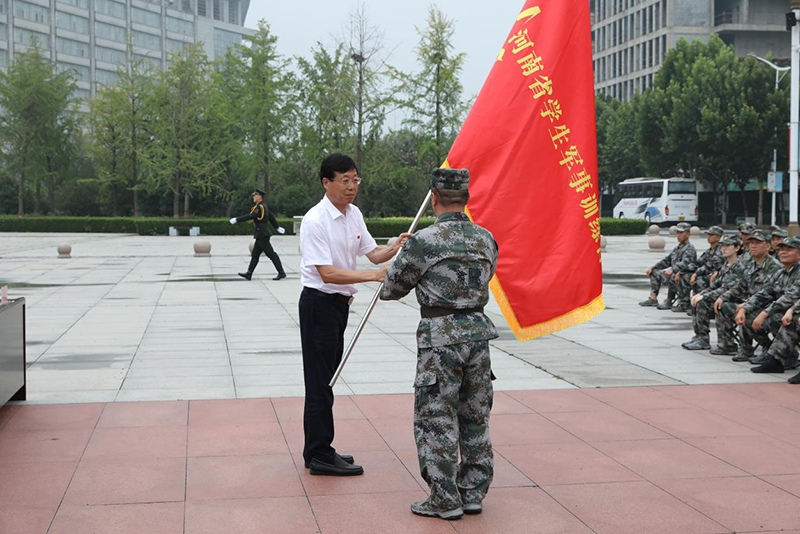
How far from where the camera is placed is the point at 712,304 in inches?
425

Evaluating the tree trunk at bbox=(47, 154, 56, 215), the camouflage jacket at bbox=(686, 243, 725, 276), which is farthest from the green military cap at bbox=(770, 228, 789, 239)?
the tree trunk at bbox=(47, 154, 56, 215)

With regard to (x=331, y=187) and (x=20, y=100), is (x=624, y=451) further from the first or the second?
(x=20, y=100)

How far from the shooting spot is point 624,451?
6227mm

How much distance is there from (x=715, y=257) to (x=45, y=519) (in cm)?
1058

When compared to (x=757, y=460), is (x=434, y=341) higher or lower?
higher

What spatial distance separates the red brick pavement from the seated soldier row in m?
1.35

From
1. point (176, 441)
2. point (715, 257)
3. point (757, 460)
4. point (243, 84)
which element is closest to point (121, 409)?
point (176, 441)

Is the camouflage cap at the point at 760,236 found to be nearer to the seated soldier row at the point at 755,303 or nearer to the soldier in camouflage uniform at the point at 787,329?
the seated soldier row at the point at 755,303

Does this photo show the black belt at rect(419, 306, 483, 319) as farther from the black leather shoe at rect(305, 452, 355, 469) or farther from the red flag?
the black leather shoe at rect(305, 452, 355, 469)

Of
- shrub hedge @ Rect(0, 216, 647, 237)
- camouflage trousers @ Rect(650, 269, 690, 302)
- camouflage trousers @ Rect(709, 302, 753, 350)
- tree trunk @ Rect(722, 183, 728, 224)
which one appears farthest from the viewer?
tree trunk @ Rect(722, 183, 728, 224)

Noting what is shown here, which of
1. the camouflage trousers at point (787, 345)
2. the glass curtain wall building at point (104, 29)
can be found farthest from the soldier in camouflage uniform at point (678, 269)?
the glass curtain wall building at point (104, 29)

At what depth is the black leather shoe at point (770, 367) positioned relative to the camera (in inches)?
361

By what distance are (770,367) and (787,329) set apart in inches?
16.0

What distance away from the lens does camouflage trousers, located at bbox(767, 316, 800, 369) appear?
9.10m
